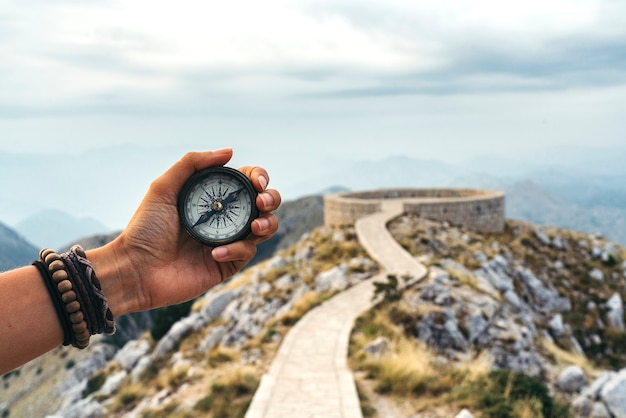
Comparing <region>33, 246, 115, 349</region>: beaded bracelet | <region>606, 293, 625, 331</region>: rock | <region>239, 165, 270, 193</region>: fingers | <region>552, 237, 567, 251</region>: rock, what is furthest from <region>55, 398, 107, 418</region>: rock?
<region>552, 237, 567, 251</region>: rock

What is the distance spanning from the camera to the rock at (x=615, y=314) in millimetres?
24297

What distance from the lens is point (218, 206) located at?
4.50 m

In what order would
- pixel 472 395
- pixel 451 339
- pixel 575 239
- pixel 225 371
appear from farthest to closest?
pixel 575 239
pixel 451 339
pixel 225 371
pixel 472 395

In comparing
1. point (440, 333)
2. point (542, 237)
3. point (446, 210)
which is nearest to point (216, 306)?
point (440, 333)

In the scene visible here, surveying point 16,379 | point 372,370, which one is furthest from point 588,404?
point 16,379

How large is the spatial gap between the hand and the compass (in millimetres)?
69

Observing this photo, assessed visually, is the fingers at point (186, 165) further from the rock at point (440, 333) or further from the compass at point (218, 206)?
the rock at point (440, 333)

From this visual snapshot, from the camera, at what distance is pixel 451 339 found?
14773mm

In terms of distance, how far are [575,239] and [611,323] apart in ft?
27.8

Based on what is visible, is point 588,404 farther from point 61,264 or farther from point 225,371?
point 61,264

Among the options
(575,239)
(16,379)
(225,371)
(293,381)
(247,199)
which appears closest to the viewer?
(247,199)

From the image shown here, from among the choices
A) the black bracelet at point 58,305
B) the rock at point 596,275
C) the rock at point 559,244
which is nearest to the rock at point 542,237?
the rock at point 559,244

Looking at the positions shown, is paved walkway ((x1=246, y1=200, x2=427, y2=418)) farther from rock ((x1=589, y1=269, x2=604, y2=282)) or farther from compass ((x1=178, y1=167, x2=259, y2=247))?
rock ((x1=589, y1=269, x2=604, y2=282))

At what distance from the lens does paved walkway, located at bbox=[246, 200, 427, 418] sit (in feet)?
30.8
